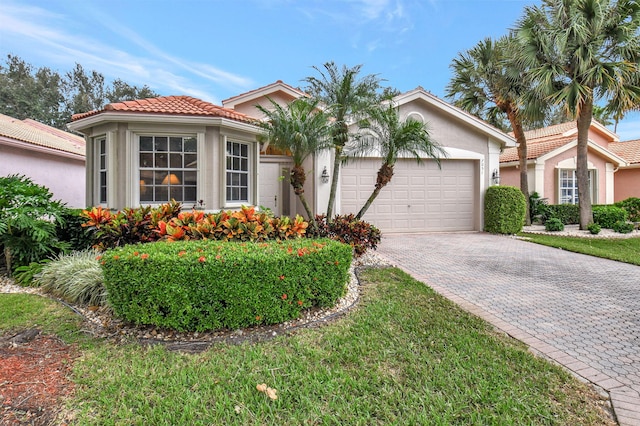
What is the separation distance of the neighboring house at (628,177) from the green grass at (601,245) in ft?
30.0

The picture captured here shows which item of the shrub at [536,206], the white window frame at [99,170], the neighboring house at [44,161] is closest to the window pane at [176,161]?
the white window frame at [99,170]

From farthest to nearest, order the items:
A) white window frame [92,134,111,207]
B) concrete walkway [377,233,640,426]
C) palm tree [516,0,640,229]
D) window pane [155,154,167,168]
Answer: palm tree [516,0,640,229], white window frame [92,134,111,207], window pane [155,154,167,168], concrete walkway [377,233,640,426]

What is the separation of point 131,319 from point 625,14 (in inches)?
681

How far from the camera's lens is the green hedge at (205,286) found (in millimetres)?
3738

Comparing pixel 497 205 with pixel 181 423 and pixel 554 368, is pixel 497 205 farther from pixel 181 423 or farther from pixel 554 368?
pixel 181 423

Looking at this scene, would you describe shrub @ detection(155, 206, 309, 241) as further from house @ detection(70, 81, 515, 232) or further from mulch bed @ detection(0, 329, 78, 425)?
house @ detection(70, 81, 515, 232)

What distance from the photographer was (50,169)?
13.3 meters

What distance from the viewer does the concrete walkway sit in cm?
336

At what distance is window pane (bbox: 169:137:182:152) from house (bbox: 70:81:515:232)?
0.02 m

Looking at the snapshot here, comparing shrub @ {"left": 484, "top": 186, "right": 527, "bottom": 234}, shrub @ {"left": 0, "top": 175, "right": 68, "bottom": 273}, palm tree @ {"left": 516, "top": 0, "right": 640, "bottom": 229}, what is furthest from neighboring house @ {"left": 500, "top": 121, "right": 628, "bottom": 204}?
shrub @ {"left": 0, "top": 175, "right": 68, "bottom": 273}

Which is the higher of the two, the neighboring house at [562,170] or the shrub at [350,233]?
the neighboring house at [562,170]

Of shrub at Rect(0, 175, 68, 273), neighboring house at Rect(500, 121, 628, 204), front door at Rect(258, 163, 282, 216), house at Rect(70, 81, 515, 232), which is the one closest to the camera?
shrub at Rect(0, 175, 68, 273)

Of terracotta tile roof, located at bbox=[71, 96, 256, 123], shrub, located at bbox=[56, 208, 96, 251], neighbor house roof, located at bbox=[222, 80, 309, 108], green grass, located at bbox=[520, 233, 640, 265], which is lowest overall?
green grass, located at bbox=[520, 233, 640, 265]

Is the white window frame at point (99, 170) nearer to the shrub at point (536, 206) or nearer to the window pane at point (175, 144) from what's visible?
the window pane at point (175, 144)
